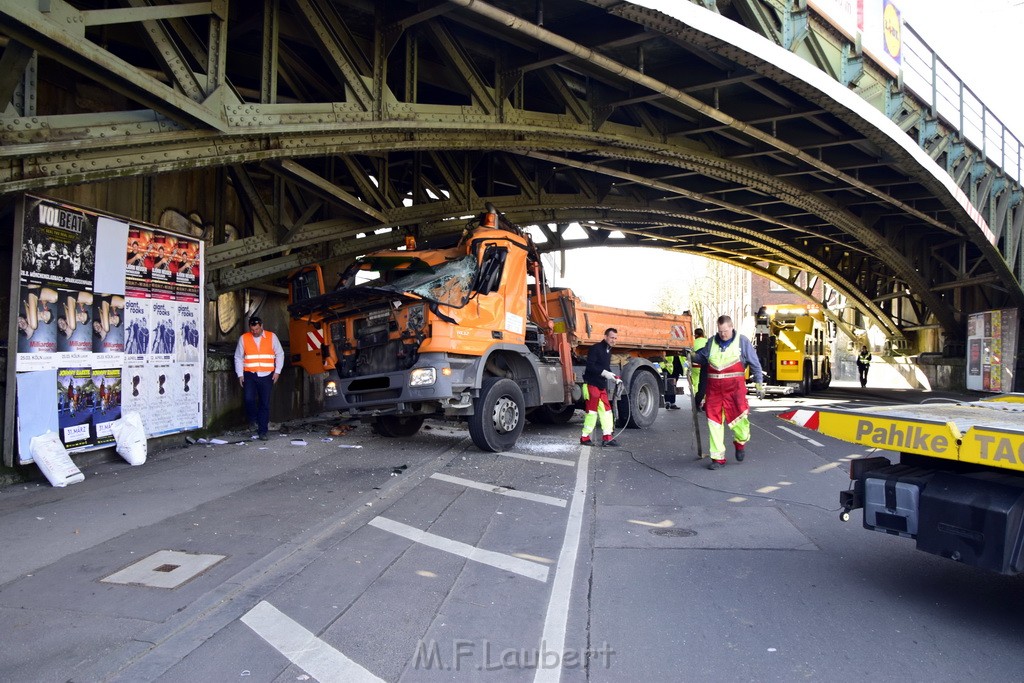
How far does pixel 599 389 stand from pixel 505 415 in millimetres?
1561

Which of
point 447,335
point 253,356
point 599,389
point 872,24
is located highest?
point 872,24

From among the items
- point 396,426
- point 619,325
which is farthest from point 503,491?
point 619,325

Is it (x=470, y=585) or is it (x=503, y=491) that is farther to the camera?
(x=503, y=491)

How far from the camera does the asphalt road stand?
11.4ft

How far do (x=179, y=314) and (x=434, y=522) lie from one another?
18.1ft

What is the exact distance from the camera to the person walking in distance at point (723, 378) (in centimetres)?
866

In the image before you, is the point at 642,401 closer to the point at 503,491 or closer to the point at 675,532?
the point at 503,491

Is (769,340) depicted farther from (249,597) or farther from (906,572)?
(249,597)

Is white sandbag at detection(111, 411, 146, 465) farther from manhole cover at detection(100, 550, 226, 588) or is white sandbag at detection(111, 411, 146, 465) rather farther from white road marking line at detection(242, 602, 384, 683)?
white road marking line at detection(242, 602, 384, 683)

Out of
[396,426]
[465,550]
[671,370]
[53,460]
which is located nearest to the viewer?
[465,550]

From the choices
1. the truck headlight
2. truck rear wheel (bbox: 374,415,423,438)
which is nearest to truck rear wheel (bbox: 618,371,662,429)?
truck rear wheel (bbox: 374,415,423,438)

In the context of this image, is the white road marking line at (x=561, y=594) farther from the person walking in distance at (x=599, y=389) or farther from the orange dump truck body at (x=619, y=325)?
the orange dump truck body at (x=619, y=325)

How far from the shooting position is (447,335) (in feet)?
28.9

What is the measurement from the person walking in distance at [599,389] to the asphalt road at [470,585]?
270 cm
